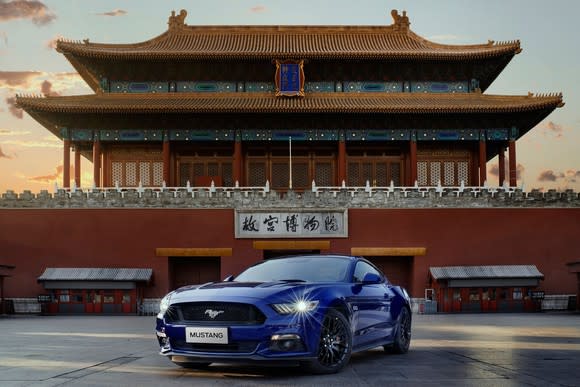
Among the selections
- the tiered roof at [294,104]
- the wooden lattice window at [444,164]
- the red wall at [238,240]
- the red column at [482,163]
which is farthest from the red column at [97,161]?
the red column at [482,163]

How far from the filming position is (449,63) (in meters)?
32.3

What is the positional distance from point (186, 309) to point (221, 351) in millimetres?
→ 628

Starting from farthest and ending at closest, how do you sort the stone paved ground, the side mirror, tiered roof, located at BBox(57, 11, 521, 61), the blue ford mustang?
tiered roof, located at BBox(57, 11, 521, 61) < the side mirror < the blue ford mustang < the stone paved ground

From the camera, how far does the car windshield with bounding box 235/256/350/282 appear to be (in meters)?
8.72

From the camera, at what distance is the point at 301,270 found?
888 cm

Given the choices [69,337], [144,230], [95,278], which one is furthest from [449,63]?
[69,337]

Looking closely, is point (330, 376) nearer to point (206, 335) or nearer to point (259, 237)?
point (206, 335)

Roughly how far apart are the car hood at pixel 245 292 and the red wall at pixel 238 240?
1930 centimetres

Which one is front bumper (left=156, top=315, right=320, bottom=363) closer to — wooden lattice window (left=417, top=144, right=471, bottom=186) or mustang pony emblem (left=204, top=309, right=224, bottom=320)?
mustang pony emblem (left=204, top=309, right=224, bottom=320)

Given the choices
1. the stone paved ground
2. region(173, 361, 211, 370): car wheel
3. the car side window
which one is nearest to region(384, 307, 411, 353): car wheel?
the stone paved ground

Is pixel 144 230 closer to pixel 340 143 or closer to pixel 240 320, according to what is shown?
pixel 340 143

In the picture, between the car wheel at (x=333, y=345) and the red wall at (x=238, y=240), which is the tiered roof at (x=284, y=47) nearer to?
the red wall at (x=238, y=240)

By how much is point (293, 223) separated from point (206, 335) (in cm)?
2012

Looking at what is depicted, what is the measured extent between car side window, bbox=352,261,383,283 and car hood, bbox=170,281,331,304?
95 centimetres
